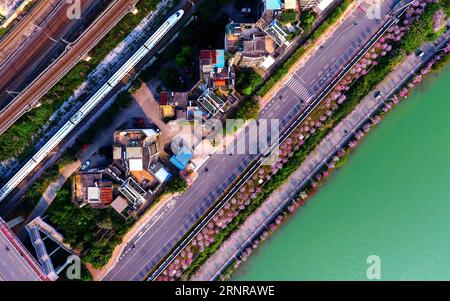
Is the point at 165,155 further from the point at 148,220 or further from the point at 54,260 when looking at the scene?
the point at 54,260

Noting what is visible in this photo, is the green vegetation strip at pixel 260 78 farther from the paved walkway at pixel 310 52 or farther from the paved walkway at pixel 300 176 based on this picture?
the paved walkway at pixel 300 176

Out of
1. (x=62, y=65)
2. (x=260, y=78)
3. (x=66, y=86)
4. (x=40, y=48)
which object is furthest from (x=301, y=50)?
(x=40, y=48)

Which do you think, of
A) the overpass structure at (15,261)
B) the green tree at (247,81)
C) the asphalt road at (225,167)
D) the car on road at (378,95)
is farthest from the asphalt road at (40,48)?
the car on road at (378,95)

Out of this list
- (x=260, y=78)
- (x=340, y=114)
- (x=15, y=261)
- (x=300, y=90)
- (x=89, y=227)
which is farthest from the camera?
(x=300, y=90)

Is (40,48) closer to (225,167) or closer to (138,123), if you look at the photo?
(138,123)

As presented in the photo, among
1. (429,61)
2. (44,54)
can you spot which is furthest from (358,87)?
(44,54)
